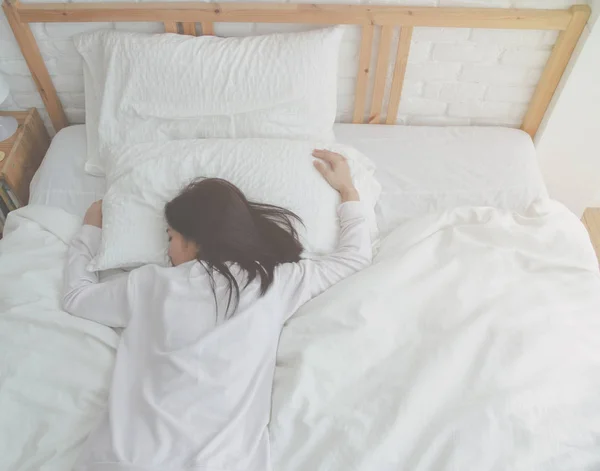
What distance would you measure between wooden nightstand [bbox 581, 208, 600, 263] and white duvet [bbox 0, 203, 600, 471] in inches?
33.8

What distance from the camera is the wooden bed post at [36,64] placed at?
58.1 inches

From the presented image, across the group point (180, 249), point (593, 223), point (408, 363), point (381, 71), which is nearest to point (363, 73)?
point (381, 71)

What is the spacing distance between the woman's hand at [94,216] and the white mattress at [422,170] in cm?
11

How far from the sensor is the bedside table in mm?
1595

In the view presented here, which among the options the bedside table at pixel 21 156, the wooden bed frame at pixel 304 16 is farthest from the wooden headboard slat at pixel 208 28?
the bedside table at pixel 21 156

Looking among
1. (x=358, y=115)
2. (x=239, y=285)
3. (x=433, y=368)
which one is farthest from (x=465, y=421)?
(x=358, y=115)

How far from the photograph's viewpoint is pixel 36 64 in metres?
1.60

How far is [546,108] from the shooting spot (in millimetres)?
1723

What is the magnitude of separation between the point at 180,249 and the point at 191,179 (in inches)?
8.6

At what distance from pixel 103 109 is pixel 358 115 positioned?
2.59ft

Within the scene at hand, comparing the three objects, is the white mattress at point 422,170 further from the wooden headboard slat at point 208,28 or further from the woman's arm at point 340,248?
the wooden headboard slat at point 208,28

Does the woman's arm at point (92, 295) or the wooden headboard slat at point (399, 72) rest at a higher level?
the wooden headboard slat at point (399, 72)

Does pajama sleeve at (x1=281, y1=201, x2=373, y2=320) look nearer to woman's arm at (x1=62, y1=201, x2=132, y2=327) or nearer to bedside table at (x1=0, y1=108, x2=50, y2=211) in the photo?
woman's arm at (x1=62, y1=201, x2=132, y2=327)

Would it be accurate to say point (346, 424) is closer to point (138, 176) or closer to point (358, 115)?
point (138, 176)
